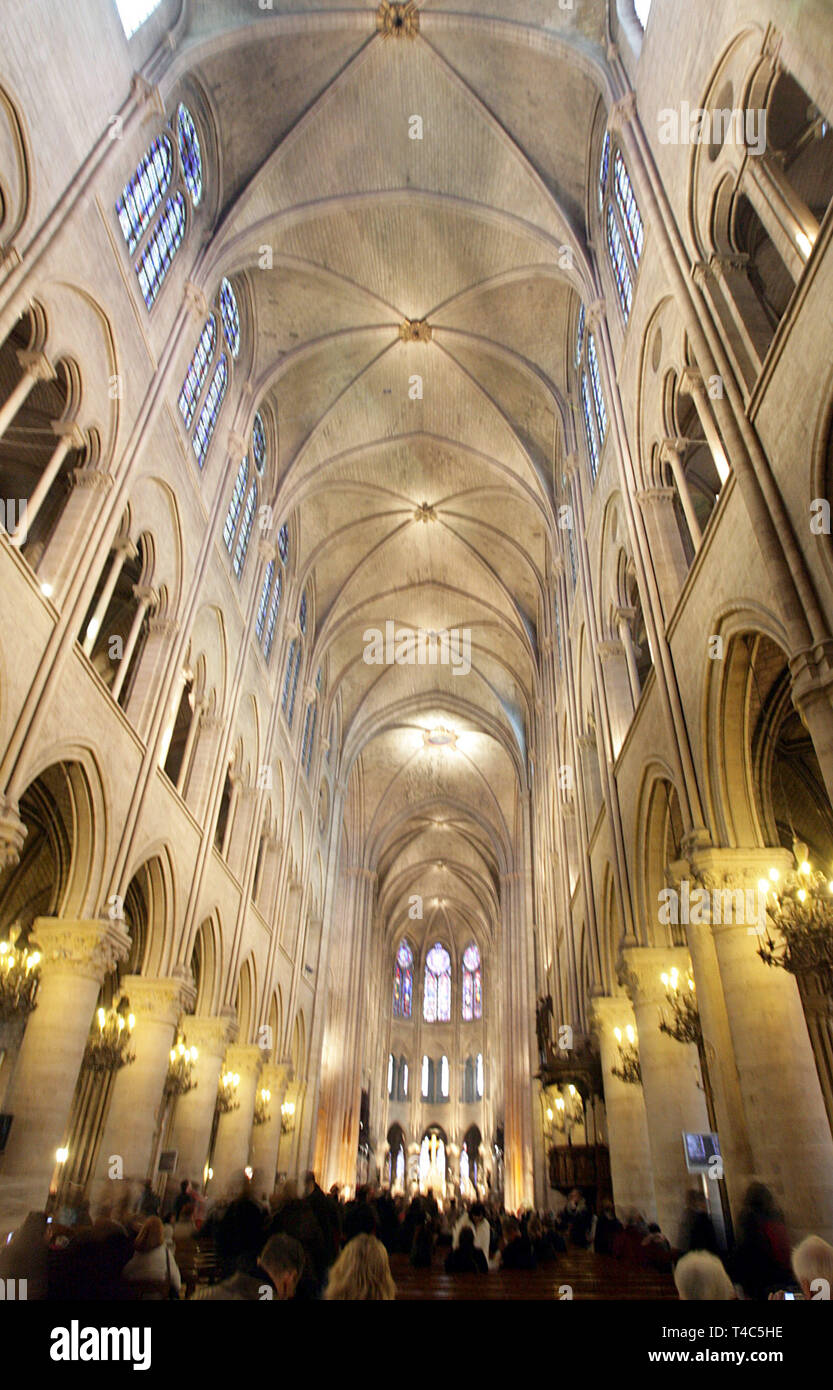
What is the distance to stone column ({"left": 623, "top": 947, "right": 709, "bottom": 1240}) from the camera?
10.0m

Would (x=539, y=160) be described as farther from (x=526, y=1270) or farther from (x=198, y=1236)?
(x=198, y=1236)

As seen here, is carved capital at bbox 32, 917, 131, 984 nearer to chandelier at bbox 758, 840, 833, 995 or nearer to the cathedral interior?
the cathedral interior

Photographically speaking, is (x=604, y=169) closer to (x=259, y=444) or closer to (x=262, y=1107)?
(x=259, y=444)

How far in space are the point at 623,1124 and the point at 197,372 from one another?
50.7 feet

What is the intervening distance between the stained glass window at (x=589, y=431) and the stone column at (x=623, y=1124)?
9803 mm

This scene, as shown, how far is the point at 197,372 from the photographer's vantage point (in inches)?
603

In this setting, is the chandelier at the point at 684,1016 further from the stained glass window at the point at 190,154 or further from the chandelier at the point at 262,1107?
the stained glass window at the point at 190,154

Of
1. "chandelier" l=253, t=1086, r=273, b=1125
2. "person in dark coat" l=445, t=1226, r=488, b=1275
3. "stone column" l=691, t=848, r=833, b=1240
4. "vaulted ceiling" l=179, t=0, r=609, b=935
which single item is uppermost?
"vaulted ceiling" l=179, t=0, r=609, b=935

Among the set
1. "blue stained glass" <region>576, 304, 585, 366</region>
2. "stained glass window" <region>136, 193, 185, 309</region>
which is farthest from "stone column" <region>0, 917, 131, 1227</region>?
"blue stained glass" <region>576, 304, 585, 366</region>

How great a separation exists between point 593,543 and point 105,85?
10.2m

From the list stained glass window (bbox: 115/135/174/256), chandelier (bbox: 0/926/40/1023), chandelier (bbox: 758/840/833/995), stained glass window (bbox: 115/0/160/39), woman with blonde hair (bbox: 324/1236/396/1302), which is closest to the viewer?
woman with blonde hair (bbox: 324/1236/396/1302)

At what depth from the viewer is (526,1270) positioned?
8.57 metres

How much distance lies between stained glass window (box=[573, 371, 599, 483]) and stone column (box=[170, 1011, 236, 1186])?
42.5 feet
